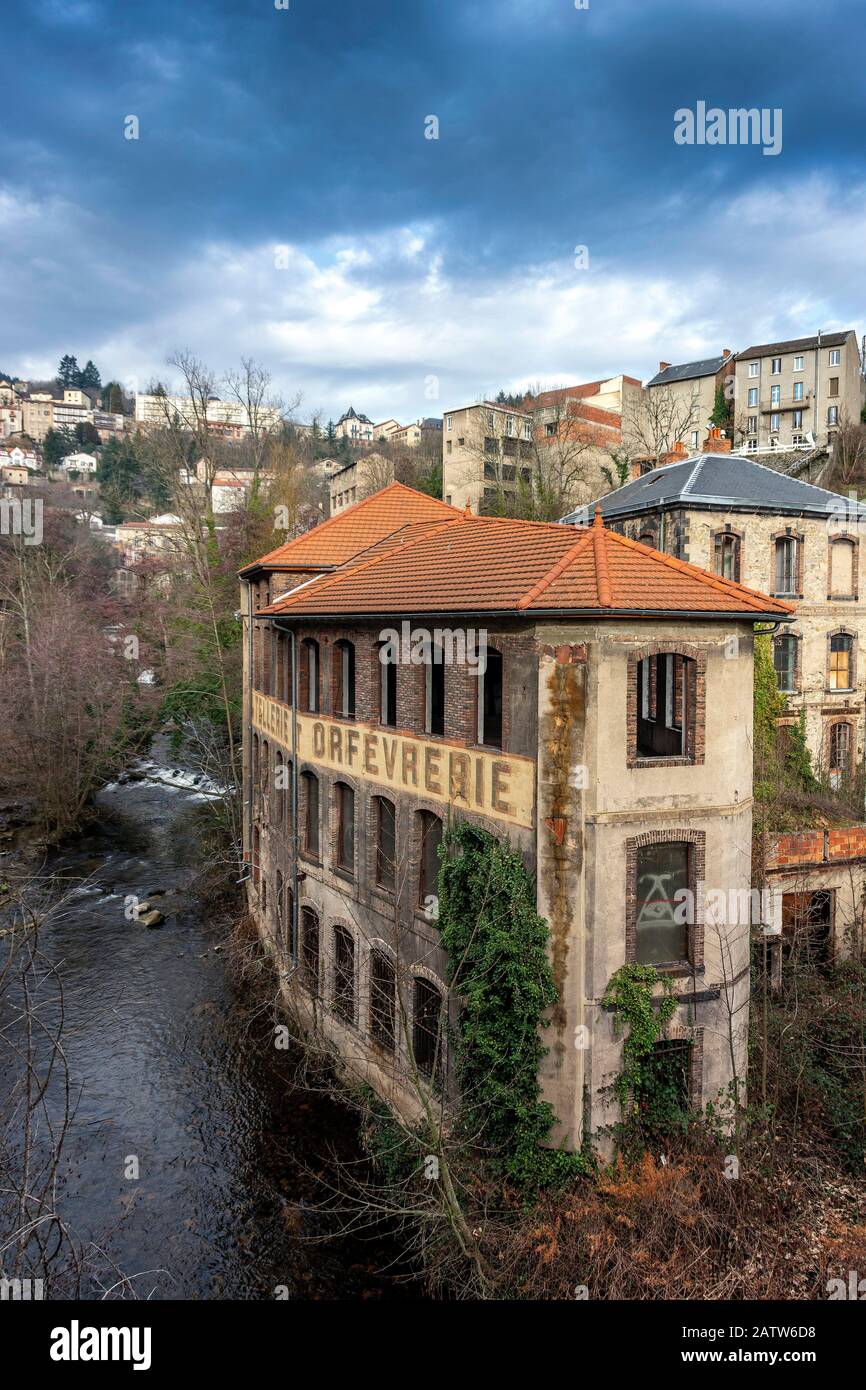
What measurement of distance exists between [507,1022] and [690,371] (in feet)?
212

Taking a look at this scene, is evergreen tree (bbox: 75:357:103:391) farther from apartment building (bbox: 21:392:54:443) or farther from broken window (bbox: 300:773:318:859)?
broken window (bbox: 300:773:318:859)

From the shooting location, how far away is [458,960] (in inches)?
535

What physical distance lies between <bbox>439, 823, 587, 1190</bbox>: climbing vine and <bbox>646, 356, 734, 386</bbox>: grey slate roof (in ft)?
203

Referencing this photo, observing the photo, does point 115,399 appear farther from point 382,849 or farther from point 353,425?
point 382,849

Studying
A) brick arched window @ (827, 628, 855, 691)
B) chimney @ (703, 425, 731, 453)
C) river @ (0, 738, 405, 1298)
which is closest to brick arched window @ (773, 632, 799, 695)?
brick arched window @ (827, 628, 855, 691)

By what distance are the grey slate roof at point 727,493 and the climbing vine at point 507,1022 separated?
16.6 m

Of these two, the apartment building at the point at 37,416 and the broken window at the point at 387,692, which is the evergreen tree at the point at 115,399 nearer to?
the apartment building at the point at 37,416

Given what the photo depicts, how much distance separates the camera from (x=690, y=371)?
217ft

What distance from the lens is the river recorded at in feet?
45.6

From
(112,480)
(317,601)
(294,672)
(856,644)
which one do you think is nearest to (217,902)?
(294,672)

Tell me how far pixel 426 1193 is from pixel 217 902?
19.0 m

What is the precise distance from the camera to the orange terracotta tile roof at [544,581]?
12.6 m

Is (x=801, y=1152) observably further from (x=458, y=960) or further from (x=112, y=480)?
(x=112, y=480)

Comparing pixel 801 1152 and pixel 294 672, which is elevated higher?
pixel 294 672
